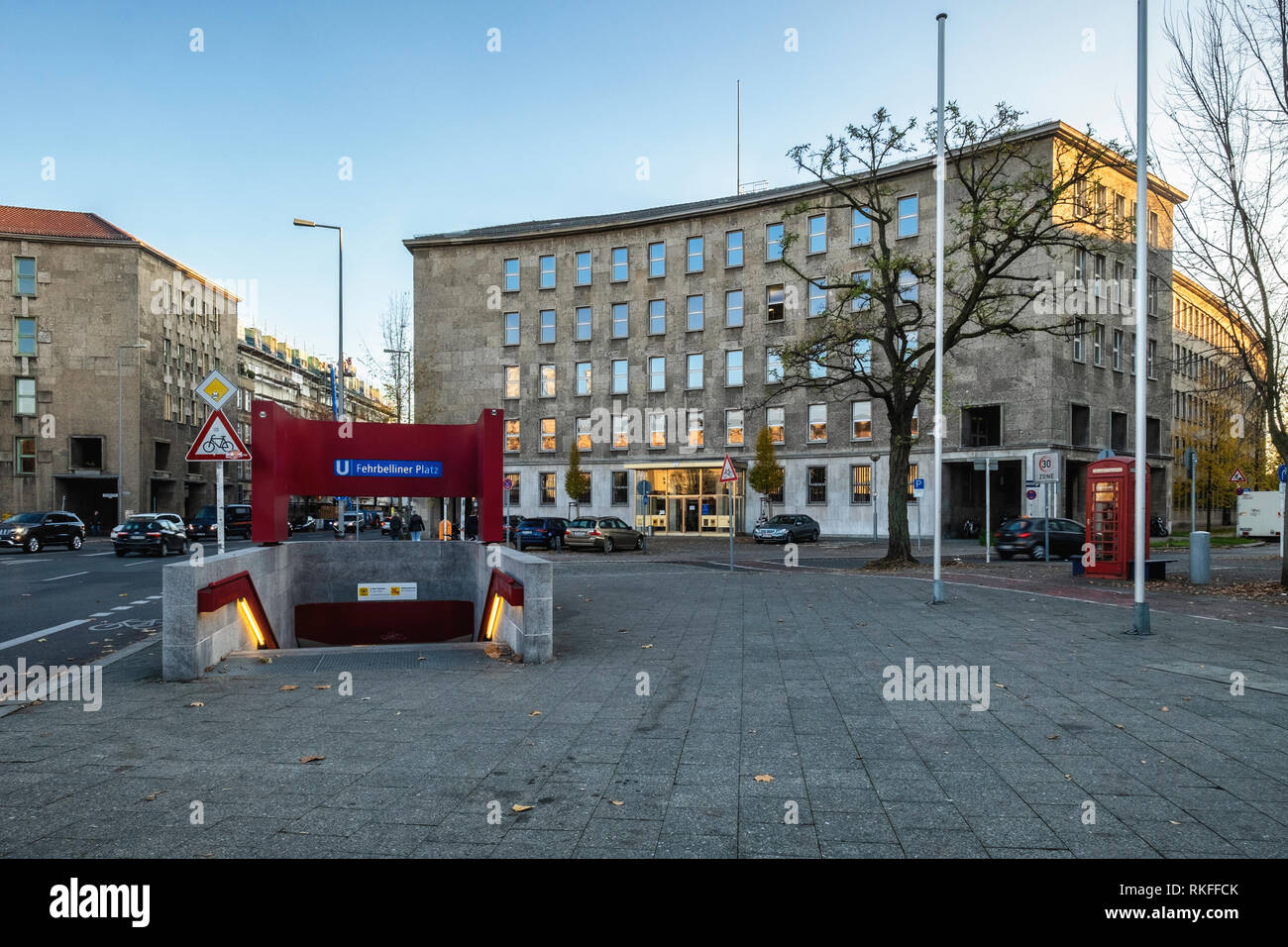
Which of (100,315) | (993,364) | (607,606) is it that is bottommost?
(607,606)

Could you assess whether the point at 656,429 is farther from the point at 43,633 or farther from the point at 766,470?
the point at 43,633

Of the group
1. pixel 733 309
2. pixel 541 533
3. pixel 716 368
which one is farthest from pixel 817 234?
pixel 541 533

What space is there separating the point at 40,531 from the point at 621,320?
32448 millimetres

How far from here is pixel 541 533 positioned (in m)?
37.2

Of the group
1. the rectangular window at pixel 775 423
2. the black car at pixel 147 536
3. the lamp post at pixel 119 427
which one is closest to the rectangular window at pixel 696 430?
the rectangular window at pixel 775 423

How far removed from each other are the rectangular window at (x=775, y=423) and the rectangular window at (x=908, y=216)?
460 inches

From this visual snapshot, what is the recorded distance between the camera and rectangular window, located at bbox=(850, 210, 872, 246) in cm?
4622

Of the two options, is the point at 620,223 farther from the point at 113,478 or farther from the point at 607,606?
the point at 607,606
